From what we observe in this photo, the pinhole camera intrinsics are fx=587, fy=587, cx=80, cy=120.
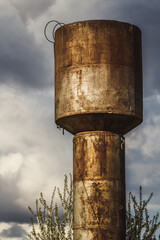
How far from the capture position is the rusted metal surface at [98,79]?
70.3 feet

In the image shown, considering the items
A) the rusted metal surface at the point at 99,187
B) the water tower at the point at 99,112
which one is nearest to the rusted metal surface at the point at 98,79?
the water tower at the point at 99,112

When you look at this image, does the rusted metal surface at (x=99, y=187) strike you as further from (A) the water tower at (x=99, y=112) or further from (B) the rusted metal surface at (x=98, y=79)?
(B) the rusted metal surface at (x=98, y=79)

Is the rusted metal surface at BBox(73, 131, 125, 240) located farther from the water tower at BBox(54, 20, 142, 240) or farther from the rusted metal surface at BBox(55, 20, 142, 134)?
the rusted metal surface at BBox(55, 20, 142, 134)

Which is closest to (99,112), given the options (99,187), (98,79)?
(98,79)

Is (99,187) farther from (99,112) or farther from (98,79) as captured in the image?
(98,79)

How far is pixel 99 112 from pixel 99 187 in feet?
8.90

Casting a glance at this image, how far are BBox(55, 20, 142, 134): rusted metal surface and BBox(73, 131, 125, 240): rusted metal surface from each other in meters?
0.63

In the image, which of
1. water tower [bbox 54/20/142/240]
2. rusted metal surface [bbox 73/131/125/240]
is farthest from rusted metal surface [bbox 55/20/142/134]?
rusted metal surface [bbox 73/131/125/240]

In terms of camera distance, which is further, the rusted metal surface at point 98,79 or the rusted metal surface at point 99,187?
the rusted metal surface at point 98,79

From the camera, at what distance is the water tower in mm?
21109

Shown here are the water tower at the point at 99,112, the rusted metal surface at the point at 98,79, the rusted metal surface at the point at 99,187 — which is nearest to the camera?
the rusted metal surface at the point at 99,187

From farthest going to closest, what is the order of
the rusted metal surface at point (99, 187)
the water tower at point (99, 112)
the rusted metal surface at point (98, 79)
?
1. the rusted metal surface at point (98, 79)
2. the water tower at point (99, 112)
3. the rusted metal surface at point (99, 187)

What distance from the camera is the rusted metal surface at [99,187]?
20.9 metres

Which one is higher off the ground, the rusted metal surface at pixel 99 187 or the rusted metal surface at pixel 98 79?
the rusted metal surface at pixel 98 79
